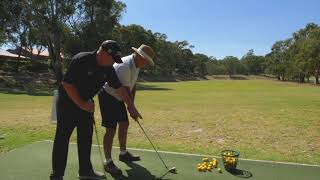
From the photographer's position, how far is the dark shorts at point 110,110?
6543mm

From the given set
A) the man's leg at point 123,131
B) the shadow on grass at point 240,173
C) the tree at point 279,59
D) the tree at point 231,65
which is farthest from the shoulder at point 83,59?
the tree at point 231,65

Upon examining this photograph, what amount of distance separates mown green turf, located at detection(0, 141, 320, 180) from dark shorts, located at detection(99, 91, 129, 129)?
707mm

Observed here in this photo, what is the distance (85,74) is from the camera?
18.0 feet

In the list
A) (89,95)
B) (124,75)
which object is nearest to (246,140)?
(124,75)

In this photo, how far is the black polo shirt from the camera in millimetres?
5469

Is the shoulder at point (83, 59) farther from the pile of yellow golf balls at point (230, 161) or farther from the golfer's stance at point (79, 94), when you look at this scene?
the pile of yellow golf balls at point (230, 161)

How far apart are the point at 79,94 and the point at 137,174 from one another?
1546 mm

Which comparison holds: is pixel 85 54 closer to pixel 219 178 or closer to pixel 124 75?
pixel 124 75

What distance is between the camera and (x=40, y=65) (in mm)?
58438

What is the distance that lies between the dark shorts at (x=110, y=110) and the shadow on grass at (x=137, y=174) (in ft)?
2.27

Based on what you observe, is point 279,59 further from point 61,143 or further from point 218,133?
point 61,143

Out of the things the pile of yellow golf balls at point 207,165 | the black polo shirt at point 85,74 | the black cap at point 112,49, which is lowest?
the pile of yellow golf balls at point 207,165

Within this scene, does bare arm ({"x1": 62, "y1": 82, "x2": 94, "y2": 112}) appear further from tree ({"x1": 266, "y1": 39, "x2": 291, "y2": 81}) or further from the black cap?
tree ({"x1": 266, "y1": 39, "x2": 291, "y2": 81})

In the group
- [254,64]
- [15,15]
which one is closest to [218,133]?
[15,15]
